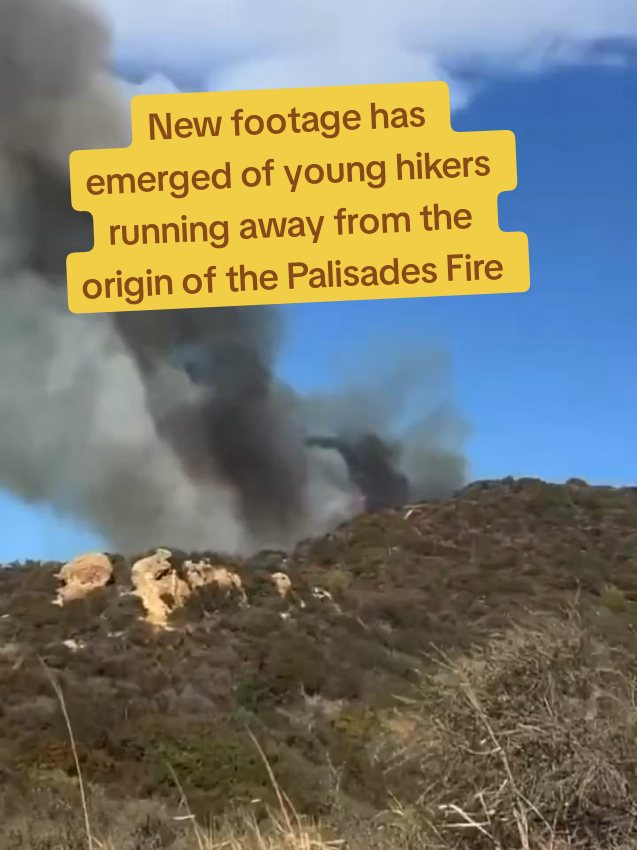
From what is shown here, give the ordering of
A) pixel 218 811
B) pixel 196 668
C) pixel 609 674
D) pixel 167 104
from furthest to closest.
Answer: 1. pixel 196 668
2. pixel 218 811
3. pixel 609 674
4. pixel 167 104

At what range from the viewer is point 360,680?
22047mm

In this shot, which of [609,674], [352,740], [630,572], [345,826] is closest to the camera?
[609,674]

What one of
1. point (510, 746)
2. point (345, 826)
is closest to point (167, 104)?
point (510, 746)

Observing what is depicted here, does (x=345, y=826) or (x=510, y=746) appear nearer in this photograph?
(x=510, y=746)

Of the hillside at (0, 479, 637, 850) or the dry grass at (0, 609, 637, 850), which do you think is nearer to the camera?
the dry grass at (0, 609, 637, 850)

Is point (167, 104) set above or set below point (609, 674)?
above

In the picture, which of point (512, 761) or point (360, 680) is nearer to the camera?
point (512, 761)

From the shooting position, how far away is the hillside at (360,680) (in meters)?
5.20

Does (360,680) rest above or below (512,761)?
above

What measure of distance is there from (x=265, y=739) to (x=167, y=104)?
1424cm

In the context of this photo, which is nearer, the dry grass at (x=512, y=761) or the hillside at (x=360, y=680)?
the dry grass at (x=512, y=761)

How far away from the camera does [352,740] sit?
16.5 m

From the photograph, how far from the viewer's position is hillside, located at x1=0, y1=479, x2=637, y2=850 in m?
5.20

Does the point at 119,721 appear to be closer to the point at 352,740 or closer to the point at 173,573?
the point at 352,740
